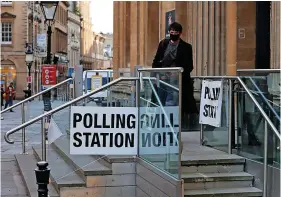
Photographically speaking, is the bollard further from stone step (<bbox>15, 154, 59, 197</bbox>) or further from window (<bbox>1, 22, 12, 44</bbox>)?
window (<bbox>1, 22, 12, 44</bbox>)

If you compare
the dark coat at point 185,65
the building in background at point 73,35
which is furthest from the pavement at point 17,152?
the building in background at point 73,35

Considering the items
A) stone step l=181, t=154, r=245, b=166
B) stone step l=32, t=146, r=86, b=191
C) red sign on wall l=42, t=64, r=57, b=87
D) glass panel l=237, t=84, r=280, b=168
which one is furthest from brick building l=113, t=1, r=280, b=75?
red sign on wall l=42, t=64, r=57, b=87

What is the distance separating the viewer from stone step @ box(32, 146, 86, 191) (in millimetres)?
8227

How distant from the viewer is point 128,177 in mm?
8359

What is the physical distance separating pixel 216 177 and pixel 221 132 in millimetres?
1406

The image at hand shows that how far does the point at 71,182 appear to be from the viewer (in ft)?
27.1

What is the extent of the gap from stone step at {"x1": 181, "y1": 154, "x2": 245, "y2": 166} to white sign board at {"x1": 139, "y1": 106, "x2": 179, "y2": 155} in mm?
474

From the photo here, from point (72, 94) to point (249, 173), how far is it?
222 inches

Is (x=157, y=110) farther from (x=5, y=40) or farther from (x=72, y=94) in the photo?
(x=5, y=40)

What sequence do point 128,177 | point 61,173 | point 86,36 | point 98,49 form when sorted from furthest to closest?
point 98,49, point 86,36, point 61,173, point 128,177

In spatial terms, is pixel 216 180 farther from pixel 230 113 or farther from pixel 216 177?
pixel 230 113

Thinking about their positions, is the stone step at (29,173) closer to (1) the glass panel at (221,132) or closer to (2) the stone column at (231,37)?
(1) the glass panel at (221,132)

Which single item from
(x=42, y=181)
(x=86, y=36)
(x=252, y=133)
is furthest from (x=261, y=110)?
(x=86, y=36)

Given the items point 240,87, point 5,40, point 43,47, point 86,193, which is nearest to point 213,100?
point 240,87
